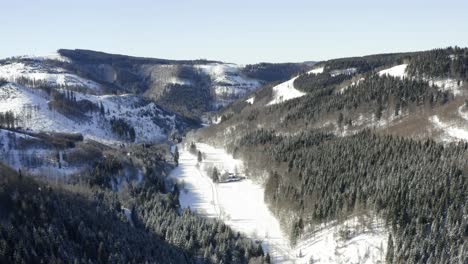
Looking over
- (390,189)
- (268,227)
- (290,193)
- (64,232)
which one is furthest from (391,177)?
(64,232)

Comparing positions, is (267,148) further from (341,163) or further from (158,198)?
(158,198)

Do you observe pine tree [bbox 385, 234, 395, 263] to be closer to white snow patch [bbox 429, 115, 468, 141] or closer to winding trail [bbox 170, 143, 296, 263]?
winding trail [bbox 170, 143, 296, 263]

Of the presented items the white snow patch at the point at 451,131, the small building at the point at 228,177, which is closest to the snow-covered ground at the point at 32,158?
the small building at the point at 228,177

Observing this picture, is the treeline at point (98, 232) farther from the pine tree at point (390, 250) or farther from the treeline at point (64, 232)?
the pine tree at point (390, 250)

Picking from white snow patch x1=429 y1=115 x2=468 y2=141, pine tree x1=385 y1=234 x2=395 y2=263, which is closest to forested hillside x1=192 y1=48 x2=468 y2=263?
pine tree x1=385 y1=234 x2=395 y2=263

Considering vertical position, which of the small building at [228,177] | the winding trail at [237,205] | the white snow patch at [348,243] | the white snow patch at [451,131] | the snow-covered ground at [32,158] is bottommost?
the winding trail at [237,205]
